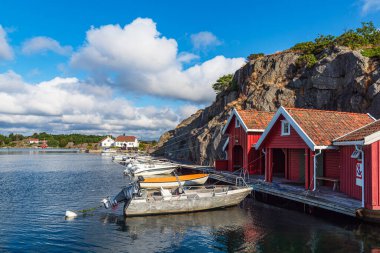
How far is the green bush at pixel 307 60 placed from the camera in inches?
1753

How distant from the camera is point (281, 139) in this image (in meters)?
22.6

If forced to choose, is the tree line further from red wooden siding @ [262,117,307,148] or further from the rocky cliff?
red wooden siding @ [262,117,307,148]

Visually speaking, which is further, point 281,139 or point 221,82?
point 221,82

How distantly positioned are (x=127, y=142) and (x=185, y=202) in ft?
484

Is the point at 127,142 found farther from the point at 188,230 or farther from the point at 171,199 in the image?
the point at 188,230

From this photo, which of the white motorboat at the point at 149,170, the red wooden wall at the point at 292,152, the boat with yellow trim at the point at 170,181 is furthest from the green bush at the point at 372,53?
the white motorboat at the point at 149,170

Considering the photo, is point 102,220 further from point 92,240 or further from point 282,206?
point 282,206

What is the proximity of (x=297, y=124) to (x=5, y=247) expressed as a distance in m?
17.6

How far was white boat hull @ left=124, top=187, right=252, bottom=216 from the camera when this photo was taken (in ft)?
61.4

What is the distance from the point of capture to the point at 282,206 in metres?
21.4

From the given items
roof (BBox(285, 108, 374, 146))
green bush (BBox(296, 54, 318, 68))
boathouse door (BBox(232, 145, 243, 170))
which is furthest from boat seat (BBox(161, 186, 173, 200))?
green bush (BBox(296, 54, 318, 68))

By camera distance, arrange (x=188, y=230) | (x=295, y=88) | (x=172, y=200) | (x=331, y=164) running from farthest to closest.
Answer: (x=295, y=88)
(x=331, y=164)
(x=172, y=200)
(x=188, y=230)

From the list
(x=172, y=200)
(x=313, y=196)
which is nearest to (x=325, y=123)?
(x=313, y=196)

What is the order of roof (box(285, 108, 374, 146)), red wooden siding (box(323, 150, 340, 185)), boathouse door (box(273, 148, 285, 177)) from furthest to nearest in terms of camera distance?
boathouse door (box(273, 148, 285, 177))
red wooden siding (box(323, 150, 340, 185))
roof (box(285, 108, 374, 146))
